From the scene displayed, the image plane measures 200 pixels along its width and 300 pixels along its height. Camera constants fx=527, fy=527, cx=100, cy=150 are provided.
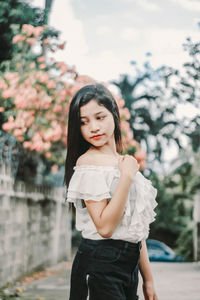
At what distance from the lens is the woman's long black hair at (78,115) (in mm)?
1869

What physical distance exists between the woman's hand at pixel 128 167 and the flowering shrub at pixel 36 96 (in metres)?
3.37

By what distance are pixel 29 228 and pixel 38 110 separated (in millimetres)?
1774

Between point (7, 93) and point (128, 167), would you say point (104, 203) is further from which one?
point (7, 93)

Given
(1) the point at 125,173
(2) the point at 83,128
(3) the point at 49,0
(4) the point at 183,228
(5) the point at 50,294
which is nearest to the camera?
(1) the point at 125,173

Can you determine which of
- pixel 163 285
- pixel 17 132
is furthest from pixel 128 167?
pixel 17 132

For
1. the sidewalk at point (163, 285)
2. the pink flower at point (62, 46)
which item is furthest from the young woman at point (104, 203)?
the pink flower at point (62, 46)

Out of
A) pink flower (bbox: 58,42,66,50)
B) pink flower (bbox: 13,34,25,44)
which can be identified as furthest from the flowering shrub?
pink flower (bbox: 58,42,66,50)

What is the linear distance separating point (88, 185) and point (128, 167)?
0.15 metres

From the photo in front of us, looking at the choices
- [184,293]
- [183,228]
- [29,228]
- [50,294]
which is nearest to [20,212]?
[29,228]

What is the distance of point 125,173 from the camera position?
1.75 metres

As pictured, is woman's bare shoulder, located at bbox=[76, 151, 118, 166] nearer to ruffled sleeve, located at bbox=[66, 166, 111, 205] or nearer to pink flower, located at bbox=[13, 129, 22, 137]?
ruffled sleeve, located at bbox=[66, 166, 111, 205]

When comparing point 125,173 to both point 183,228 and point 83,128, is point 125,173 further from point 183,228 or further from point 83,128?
point 183,228

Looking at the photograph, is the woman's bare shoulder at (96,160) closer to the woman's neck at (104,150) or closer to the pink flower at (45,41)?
the woman's neck at (104,150)

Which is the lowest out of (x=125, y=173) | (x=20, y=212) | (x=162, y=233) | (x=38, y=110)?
(x=162, y=233)
